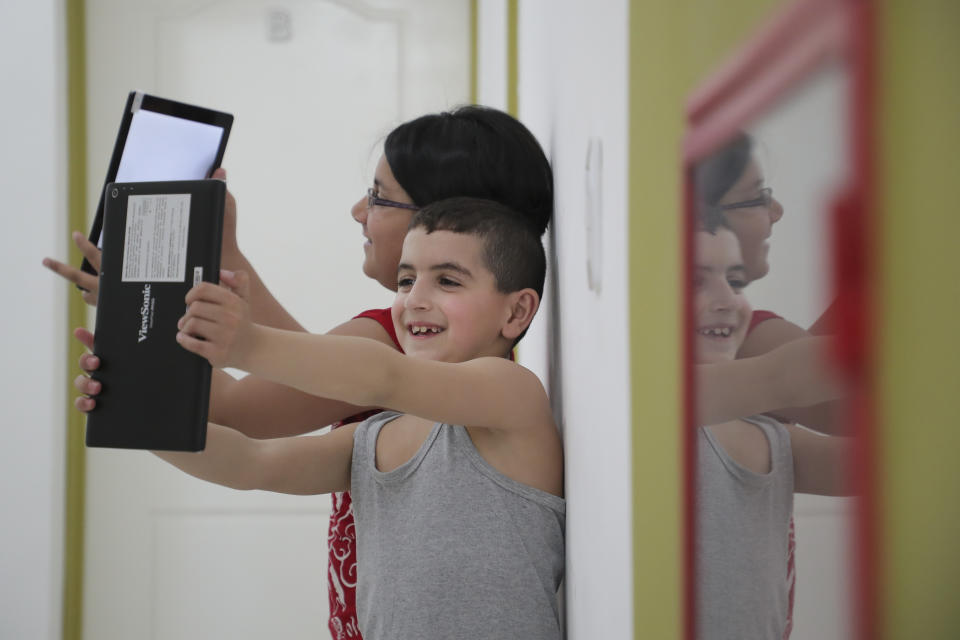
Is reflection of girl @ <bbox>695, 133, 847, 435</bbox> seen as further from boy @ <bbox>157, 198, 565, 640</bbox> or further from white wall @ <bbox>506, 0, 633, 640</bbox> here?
boy @ <bbox>157, 198, 565, 640</bbox>

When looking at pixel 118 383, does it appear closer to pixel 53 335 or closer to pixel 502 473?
pixel 502 473

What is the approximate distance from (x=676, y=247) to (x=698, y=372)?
5cm

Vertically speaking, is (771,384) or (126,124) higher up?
(126,124)

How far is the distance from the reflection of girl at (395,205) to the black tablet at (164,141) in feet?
0.17

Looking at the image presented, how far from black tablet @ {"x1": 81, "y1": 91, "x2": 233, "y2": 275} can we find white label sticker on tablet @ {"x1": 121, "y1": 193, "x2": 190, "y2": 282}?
0.29 meters

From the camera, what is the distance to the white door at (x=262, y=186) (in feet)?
5.95

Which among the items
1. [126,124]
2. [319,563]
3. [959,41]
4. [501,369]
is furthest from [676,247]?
[319,563]

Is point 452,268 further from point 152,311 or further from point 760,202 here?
point 760,202

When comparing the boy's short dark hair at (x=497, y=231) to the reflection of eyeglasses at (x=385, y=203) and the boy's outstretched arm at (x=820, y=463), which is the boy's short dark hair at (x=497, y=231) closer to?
the reflection of eyeglasses at (x=385, y=203)

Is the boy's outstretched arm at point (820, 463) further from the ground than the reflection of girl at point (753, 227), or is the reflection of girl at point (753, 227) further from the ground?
the reflection of girl at point (753, 227)

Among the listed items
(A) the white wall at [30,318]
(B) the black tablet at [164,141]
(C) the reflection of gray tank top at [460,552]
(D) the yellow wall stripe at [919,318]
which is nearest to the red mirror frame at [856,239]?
(D) the yellow wall stripe at [919,318]

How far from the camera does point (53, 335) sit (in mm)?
1748

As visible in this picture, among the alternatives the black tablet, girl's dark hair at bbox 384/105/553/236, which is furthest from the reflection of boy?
the black tablet

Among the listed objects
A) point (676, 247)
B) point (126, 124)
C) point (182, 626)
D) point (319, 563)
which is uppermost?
point (126, 124)
